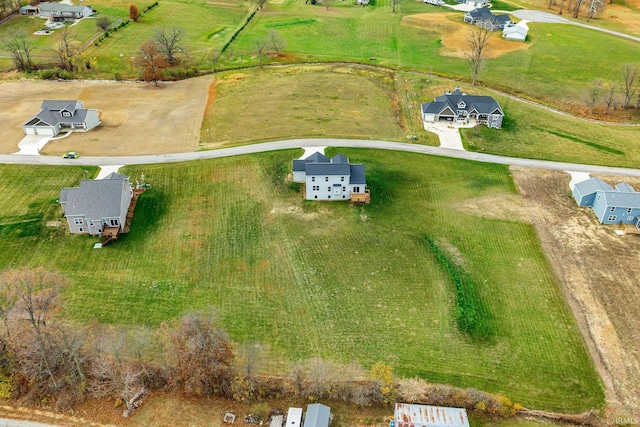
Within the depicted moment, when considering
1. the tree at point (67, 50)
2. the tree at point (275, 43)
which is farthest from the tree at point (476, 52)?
the tree at point (67, 50)

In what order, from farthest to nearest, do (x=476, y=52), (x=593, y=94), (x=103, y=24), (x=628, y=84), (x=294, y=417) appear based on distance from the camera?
(x=103, y=24), (x=476, y=52), (x=628, y=84), (x=593, y=94), (x=294, y=417)

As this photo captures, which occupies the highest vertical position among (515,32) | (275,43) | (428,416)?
(515,32)

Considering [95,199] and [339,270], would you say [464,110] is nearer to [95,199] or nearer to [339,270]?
[339,270]

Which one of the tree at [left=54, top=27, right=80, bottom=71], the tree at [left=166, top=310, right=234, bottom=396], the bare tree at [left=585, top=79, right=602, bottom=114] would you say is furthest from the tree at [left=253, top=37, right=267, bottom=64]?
the tree at [left=166, top=310, right=234, bottom=396]

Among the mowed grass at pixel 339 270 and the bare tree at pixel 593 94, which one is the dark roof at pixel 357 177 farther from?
the bare tree at pixel 593 94

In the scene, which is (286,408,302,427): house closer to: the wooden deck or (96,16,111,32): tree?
the wooden deck

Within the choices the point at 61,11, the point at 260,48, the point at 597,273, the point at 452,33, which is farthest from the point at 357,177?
the point at 61,11
